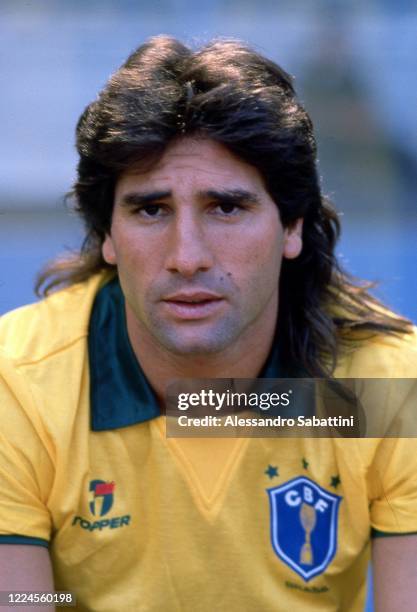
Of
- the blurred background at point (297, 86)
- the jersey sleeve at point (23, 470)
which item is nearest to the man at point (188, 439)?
the jersey sleeve at point (23, 470)

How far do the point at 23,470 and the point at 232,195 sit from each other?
602 millimetres

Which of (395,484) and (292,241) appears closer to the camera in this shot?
(395,484)

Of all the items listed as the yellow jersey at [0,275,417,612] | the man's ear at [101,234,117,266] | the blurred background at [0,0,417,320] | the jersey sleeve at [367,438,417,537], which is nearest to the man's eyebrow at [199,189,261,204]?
the man's ear at [101,234,117,266]

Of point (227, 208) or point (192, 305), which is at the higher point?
point (227, 208)

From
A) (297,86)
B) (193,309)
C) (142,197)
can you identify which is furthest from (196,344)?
(297,86)

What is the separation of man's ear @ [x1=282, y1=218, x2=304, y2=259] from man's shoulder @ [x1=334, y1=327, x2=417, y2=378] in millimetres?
210

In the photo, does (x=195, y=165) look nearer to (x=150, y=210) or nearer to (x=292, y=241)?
(x=150, y=210)

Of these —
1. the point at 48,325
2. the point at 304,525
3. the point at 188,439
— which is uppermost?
the point at 48,325

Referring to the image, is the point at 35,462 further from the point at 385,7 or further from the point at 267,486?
the point at 385,7

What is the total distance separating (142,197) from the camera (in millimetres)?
1650

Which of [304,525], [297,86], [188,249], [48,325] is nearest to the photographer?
[188,249]

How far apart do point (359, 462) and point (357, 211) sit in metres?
2.28

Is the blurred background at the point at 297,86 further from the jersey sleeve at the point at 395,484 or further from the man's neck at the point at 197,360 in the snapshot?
the jersey sleeve at the point at 395,484

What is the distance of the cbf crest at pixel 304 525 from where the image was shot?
170 centimetres
